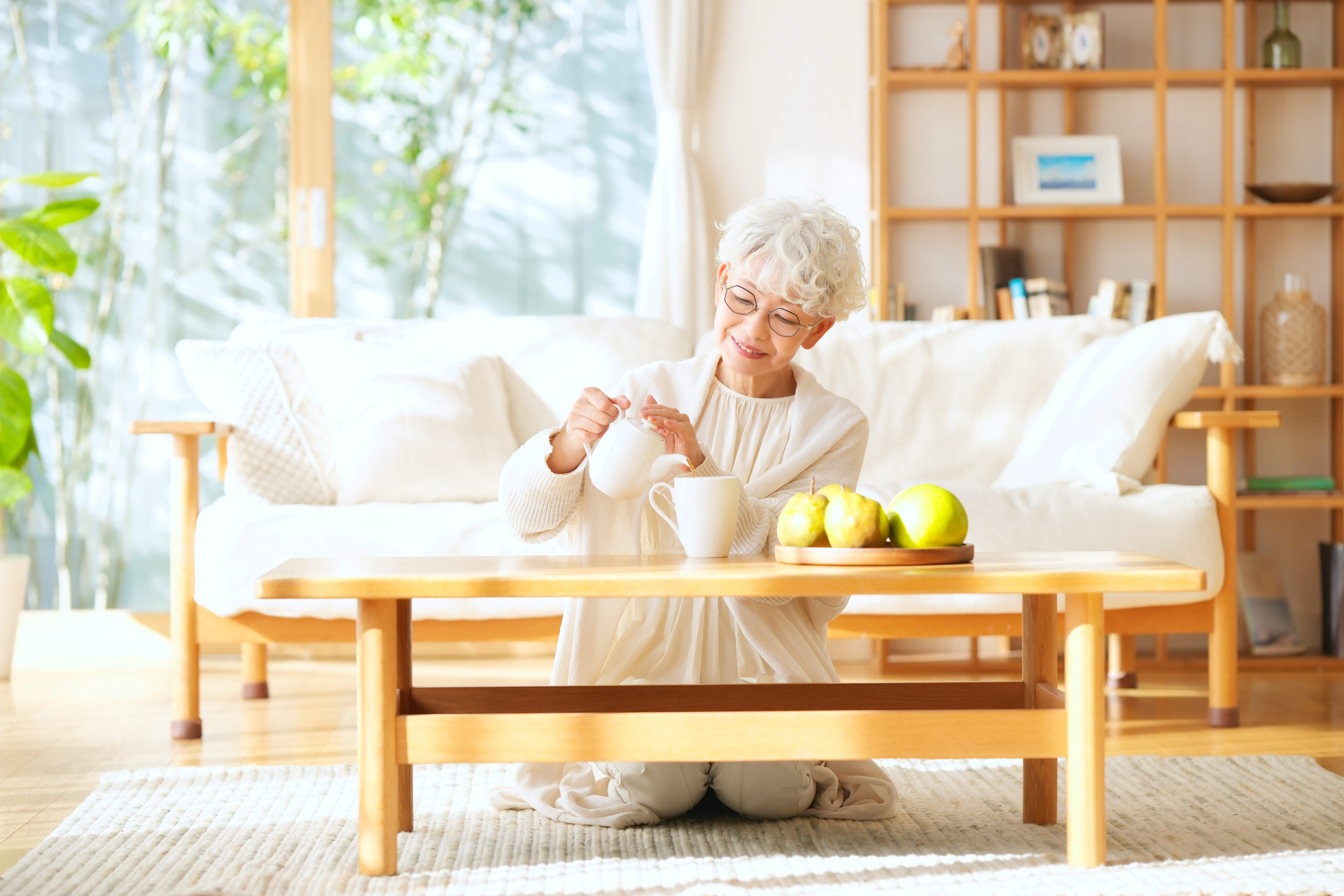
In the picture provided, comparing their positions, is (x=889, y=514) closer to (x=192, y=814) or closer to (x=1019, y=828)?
(x=1019, y=828)

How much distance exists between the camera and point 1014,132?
13.2 feet

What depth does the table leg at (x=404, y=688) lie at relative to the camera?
1.81m

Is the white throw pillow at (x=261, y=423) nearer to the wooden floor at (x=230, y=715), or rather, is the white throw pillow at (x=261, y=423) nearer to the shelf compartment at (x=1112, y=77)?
the wooden floor at (x=230, y=715)

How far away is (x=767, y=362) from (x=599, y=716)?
624 mm

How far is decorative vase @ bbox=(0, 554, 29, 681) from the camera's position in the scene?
3293 mm

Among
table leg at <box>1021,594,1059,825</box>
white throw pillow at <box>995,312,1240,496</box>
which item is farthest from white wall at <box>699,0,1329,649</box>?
table leg at <box>1021,594,1059,825</box>

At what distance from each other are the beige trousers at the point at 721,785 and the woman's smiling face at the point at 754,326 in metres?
0.59

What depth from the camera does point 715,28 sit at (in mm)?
4020

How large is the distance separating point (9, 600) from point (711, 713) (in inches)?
95.9

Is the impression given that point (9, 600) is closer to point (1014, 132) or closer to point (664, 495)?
point (664, 495)

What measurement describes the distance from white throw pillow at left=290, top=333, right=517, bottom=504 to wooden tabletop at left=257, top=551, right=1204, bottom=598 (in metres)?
1.43

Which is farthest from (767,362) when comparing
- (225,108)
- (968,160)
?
(225,108)

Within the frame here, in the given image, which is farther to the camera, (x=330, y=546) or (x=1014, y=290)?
(x=1014, y=290)

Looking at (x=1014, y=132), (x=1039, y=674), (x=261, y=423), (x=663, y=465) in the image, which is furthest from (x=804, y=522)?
(x=1014, y=132)
